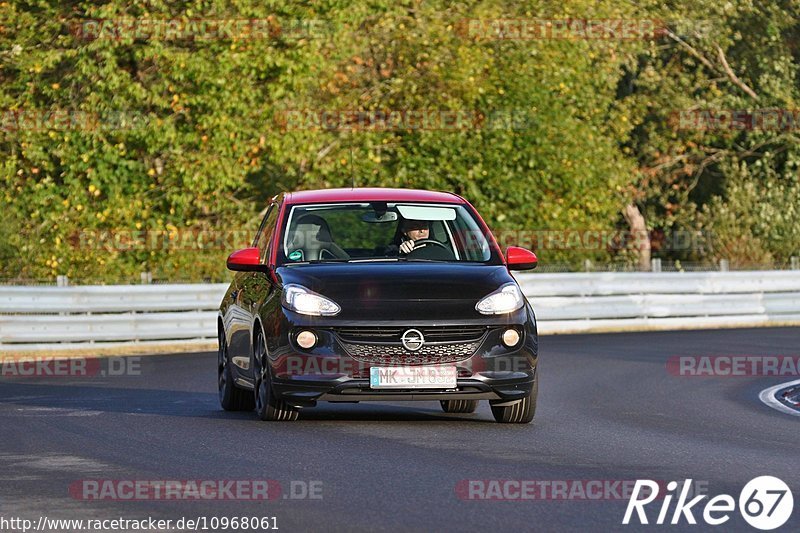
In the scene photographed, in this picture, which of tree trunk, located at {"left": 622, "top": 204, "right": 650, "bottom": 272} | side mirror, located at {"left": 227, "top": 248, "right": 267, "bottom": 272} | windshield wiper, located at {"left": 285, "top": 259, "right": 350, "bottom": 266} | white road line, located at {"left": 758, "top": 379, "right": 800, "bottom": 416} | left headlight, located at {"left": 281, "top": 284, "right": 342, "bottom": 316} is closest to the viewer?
left headlight, located at {"left": 281, "top": 284, "right": 342, "bottom": 316}

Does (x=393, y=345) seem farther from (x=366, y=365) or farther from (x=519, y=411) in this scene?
(x=519, y=411)

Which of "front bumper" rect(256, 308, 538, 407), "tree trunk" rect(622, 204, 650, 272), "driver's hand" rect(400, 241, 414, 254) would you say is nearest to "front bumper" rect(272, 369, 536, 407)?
"front bumper" rect(256, 308, 538, 407)

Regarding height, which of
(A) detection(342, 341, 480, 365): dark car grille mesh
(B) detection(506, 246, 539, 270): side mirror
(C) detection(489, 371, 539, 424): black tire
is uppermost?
Answer: (B) detection(506, 246, 539, 270): side mirror

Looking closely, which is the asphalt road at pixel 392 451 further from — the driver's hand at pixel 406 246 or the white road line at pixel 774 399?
the driver's hand at pixel 406 246

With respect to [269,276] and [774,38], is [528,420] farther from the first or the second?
[774,38]

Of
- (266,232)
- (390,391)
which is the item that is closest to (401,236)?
(266,232)

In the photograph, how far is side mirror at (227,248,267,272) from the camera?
44.4ft

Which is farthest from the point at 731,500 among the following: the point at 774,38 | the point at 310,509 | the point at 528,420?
the point at 774,38

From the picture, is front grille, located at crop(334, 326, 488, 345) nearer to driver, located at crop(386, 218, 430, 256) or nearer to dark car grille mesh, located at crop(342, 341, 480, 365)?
dark car grille mesh, located at crop(342, 341, 480, 365)

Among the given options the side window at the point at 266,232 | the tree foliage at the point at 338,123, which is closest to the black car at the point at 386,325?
the side window at the point at 266,232

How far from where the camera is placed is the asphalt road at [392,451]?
8.64 metres

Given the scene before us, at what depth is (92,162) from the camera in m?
32.9

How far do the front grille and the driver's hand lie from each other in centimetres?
128

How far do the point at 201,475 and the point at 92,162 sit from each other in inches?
930
